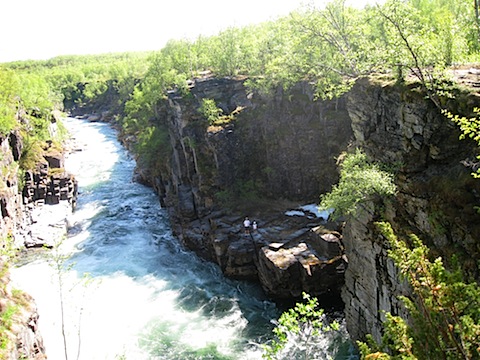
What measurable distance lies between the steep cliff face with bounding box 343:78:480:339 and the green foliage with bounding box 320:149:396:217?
52cm

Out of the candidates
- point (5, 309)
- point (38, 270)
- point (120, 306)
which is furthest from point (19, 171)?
point (5, 309)

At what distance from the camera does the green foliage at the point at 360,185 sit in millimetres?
16922

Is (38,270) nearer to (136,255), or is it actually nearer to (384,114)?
(136,255)

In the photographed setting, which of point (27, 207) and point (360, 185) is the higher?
point (360, 185)

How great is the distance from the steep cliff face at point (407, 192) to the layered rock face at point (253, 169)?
9695mm

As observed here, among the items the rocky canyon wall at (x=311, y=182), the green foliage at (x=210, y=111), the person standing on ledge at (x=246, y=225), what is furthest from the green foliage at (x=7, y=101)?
the person standing on ledge at (x=246, y=225)

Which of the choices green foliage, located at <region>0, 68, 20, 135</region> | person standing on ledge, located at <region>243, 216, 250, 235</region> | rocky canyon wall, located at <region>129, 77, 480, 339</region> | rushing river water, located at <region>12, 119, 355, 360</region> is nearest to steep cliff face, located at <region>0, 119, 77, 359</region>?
green foliage, located at <region>0, 68, 20, 135</region>

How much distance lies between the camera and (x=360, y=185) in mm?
17375

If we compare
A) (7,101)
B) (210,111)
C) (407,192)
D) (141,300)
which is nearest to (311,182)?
(210,111)

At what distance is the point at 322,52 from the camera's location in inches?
1346

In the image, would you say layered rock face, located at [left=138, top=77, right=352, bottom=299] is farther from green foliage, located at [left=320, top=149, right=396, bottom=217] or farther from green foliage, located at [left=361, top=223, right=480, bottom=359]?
green foliage, located at [left=361, top=223, right=480, bottom=359]

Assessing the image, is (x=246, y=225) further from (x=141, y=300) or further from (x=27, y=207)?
(x=27, y=207)

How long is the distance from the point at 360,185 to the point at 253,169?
837 inches

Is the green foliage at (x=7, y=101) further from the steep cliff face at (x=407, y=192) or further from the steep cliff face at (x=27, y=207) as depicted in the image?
the steep cliff face at (x=407, y=192)
